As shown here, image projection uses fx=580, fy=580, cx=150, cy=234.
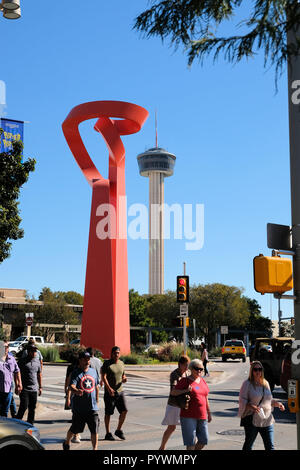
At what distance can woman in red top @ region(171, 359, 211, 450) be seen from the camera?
816 cm

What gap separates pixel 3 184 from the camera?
14.7 meters

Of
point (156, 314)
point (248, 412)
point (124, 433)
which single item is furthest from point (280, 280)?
point (156, 314)

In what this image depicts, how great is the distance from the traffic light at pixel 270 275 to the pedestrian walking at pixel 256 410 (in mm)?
2261

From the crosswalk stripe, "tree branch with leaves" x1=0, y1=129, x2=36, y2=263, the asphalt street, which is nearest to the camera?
the asphalt street

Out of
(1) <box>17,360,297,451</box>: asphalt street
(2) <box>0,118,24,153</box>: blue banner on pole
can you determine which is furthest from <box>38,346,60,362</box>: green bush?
(2) <box>0,118,24,153</box>: blue banner on pole

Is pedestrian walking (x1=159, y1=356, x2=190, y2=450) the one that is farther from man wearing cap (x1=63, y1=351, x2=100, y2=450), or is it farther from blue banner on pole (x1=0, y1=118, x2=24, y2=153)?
blue banner on pole (x1=0, y1=118, x2=24, y2=153)

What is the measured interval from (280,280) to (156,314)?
7224cm

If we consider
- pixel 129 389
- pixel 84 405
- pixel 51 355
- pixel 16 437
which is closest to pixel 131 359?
pixel 51 355

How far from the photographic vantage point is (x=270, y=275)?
6.40 m

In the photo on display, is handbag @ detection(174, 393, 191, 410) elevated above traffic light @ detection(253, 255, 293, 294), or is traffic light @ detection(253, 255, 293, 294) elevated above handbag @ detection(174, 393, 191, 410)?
traffic light @ detection(253, 255, 293, 294)

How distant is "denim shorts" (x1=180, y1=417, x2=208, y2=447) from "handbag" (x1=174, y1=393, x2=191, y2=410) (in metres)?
0.20
